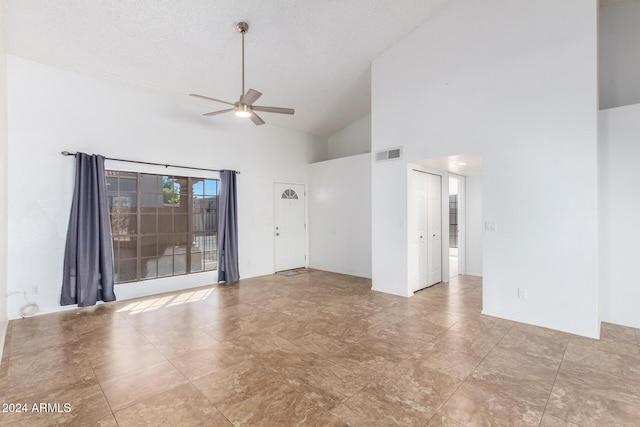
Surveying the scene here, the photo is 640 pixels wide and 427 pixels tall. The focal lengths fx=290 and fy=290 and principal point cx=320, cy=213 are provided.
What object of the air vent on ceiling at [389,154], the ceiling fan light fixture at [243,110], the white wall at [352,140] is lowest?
the air vent on ceiling at [389,154]

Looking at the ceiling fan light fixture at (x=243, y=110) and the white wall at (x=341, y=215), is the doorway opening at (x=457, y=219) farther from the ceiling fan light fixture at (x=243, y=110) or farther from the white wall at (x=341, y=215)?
the ceiling fan light fixture at (x=243, y=110)

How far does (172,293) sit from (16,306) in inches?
76.8

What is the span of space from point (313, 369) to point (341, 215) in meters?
4.47

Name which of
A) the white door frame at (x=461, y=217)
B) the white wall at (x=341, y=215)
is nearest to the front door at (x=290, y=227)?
the white wall at (x=341, y=215)

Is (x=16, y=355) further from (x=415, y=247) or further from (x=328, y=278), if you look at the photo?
(x=415, y=247)

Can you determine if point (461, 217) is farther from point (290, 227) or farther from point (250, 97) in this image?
point (250, 97)

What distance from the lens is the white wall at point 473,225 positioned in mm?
6375

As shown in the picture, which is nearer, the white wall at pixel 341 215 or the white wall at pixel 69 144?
the white wall at pixel 69 144

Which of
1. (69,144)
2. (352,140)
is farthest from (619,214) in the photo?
(69,144)

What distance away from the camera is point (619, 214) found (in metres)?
3.68

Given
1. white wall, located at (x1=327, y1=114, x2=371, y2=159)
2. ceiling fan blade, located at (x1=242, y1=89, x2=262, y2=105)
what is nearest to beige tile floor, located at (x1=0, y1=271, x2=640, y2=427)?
ceiling fan blade, located at (x1=242, y1=89, x2=262, y2=105)

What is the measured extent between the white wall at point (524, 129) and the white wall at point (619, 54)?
129 cm

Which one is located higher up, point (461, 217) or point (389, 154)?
point (389, 154)

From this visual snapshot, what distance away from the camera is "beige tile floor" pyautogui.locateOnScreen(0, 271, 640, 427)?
207 cm
